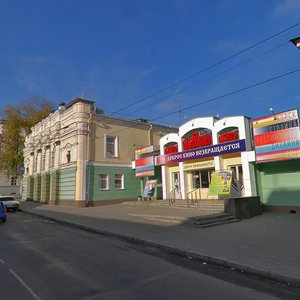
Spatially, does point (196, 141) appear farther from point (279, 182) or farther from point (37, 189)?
point (37, 189)

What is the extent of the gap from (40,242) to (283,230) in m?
9.34

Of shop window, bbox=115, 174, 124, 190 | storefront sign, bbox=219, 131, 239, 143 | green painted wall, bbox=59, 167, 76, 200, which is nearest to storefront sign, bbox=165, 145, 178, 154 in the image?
storefront sign, bbox=219, 131, 239, 143

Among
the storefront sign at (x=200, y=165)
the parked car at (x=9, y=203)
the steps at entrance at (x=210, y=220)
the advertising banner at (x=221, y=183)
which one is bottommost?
the steps at entrance at (x=210, y=220)

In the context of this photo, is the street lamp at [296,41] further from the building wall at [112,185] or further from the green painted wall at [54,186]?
the green painted wall at [54,186]

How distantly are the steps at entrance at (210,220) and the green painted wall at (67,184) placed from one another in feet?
53.0

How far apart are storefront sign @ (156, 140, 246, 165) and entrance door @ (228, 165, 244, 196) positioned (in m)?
1.35

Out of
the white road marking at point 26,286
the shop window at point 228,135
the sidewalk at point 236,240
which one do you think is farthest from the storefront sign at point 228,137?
the white road marking at point 26,286

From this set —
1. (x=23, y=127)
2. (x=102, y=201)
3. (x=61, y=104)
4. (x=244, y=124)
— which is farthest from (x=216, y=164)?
(x=23, y=127)

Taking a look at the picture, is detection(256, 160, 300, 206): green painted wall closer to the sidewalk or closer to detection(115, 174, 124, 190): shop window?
the sidewalk

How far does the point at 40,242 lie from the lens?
10906 millimetres

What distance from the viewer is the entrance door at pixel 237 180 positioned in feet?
62.2

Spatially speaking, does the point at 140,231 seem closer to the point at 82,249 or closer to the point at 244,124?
the point at 82,249

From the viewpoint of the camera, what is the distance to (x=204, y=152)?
70.9ft

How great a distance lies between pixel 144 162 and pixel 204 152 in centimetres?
785
